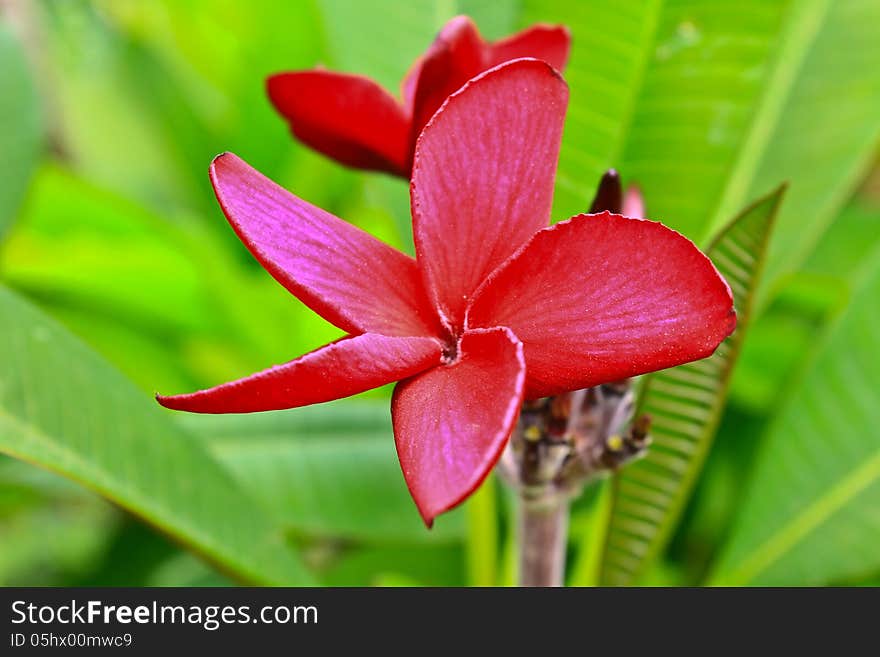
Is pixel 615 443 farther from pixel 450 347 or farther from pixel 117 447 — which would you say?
pixel 117 447

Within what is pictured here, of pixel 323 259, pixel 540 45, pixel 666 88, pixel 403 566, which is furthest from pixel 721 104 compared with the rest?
pixel 403 566

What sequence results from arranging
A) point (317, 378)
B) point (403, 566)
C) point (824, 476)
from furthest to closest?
point (403, 566) < point (824, 476) < point (317, 378)

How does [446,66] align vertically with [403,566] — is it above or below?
above

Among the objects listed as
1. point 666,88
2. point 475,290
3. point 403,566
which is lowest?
point 403,566

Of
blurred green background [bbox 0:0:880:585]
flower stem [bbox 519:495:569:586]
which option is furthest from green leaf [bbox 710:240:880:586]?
flower stem [bbox 519:495:569:586]

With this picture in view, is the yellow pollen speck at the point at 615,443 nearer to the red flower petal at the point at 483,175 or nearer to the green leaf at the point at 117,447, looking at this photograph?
the red flower petal at the point at 483,175

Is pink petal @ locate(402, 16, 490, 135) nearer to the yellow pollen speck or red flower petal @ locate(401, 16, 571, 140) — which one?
red flower petal @ locate(401, 16, 571, 140)

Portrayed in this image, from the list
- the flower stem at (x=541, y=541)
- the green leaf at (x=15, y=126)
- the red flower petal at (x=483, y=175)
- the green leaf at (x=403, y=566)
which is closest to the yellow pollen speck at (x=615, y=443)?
the flower stem at (x=541, y=541)
